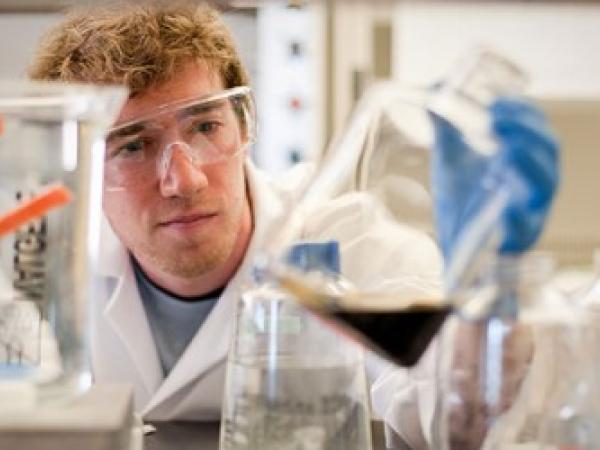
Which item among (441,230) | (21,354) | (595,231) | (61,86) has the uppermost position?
(61,86)

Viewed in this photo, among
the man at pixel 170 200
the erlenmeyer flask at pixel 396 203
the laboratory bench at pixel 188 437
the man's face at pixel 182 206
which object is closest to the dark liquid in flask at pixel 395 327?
the erlenmeyer flask at pixel 396 203

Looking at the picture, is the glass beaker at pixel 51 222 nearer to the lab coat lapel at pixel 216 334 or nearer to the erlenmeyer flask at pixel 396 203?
the erlenmeyer flask at pixel 396 203

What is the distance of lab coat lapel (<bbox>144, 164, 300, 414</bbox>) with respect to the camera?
163 cm

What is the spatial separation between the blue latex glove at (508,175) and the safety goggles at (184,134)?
2.09 ft

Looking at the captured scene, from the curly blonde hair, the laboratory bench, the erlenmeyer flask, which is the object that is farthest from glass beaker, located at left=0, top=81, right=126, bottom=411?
the curly blonde hair

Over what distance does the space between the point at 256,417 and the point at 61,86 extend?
1.17ft

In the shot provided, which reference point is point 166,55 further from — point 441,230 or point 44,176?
point 441,230

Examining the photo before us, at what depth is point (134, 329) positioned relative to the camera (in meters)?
1.74

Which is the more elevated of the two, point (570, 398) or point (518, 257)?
point (518, 257)

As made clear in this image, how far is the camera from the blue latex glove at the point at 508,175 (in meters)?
0.73

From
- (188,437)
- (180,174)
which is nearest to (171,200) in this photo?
(180,174)

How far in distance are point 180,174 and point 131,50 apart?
0.24m

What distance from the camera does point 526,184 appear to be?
2.41 feet

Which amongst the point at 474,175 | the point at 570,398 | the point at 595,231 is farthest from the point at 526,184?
the point at 595,231
